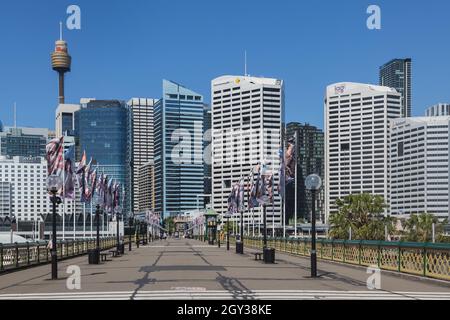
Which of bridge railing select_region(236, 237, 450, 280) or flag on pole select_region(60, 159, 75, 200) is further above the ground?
flag on pole select_region(60, 159, 75, 200)

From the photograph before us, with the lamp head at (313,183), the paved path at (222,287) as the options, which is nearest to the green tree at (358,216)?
the paved path at (222,287)

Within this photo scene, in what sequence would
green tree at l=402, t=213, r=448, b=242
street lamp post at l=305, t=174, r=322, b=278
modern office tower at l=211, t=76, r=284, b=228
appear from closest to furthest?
street lamp post at l=305, t=174, r=322, b=278 < green tree at l=402, t=213, r=448, b=242 < modern office tower at l=211, t=76, r=284, b=228

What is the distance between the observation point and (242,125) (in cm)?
17262

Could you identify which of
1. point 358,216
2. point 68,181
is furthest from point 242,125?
point 68,181

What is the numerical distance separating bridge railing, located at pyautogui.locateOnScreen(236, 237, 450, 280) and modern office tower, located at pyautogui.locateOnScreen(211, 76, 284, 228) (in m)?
123

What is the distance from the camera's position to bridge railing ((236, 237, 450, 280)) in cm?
2278

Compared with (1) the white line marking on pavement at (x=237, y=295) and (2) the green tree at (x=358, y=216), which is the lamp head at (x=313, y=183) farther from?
(2) the green tree at (x=358, y=216)

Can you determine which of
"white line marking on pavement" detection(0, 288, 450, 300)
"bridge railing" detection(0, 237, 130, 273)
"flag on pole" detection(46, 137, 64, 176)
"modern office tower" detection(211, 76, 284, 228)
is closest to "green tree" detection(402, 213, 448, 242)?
"bridge railing" detection(0, 237, 130, 273)

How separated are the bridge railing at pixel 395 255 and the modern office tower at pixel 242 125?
12311 centimetres

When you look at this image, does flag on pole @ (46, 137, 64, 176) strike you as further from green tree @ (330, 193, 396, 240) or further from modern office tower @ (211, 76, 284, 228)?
modern office tower @ (211, 76, 284, 228)
